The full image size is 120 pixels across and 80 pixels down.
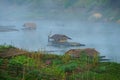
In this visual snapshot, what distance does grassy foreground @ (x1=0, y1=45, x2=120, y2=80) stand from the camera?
28.2 feet

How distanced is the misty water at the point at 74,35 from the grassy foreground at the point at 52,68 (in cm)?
1246

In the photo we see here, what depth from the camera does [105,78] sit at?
9805mm

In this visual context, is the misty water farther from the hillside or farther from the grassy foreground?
the grassy foreground

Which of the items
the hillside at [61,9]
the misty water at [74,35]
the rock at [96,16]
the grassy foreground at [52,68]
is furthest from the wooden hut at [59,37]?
the rock at [96,16]

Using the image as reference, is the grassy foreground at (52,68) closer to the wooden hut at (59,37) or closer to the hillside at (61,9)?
the wooden hut at (59,37)

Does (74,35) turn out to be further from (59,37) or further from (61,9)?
(61,9)

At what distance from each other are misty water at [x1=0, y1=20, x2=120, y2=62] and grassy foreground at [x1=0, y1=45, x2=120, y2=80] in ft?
40.9

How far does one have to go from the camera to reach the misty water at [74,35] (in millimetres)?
29078

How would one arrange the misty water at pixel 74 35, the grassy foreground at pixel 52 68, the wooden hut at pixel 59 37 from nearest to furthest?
the grassy foreground at pixel 52 68
the wooden hut at pixel 59 37
the misty water at pixel 74 35

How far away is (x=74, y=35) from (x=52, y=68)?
29312 millimetres

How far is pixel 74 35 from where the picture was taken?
39656 millimetres

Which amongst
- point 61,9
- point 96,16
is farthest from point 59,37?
point 61,9

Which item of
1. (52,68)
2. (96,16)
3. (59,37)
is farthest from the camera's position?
(96,16)

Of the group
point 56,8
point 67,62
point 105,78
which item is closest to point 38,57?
point 67,62
